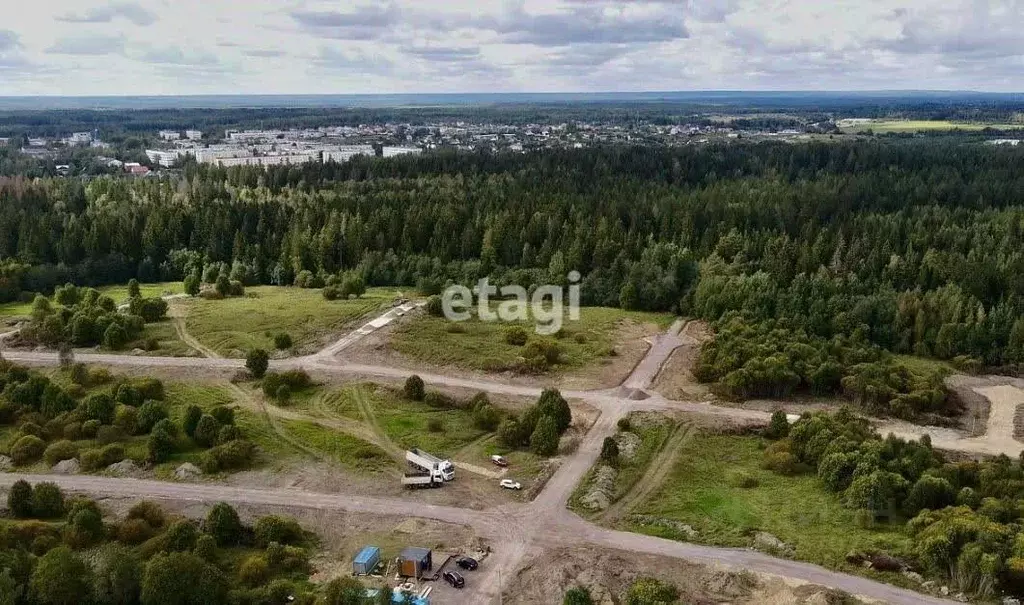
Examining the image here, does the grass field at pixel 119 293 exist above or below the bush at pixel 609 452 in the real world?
above

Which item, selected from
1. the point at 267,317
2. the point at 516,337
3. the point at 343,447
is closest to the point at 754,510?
the point at 343,447

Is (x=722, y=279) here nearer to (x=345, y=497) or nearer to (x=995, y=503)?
(x=995, y=503)

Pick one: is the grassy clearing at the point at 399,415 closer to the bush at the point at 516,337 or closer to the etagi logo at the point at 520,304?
the bush at the point at 516,337

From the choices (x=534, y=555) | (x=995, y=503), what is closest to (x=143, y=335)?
(x=534, y=555)

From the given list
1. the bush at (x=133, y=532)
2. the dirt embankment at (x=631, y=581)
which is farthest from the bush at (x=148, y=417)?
the dirt embankment at (x=631, y=581)

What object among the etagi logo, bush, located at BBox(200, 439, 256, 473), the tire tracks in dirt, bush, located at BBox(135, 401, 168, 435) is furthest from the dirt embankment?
the etagi logo

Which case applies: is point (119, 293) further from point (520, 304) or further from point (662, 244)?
point (662, 244)

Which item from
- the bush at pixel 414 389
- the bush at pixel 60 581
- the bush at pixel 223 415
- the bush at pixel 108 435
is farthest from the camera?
the bush at pixel 414 389

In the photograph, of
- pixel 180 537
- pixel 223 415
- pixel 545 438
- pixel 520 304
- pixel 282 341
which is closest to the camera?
pixel 180 537
